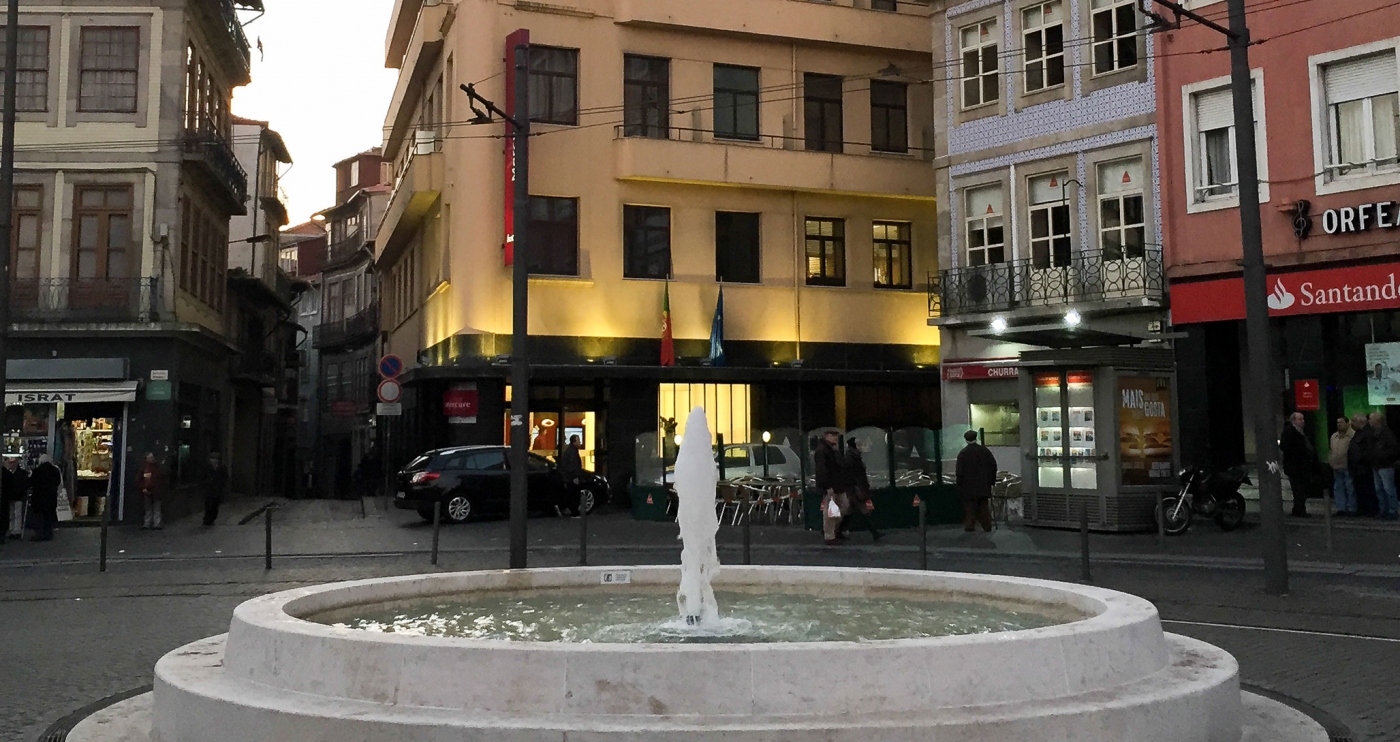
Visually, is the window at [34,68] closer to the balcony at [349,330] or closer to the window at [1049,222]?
the window at [1049,222]

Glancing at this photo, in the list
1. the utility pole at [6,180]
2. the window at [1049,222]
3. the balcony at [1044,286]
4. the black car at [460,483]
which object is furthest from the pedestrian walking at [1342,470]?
the utility pole at [6,180]

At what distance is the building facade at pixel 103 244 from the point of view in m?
28.5

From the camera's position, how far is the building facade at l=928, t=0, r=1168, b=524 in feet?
86.7

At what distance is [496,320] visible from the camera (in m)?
31.1

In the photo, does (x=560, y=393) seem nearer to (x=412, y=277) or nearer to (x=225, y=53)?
(x=412, y=277)

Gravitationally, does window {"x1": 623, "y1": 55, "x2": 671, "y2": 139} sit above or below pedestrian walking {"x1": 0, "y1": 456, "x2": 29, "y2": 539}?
above

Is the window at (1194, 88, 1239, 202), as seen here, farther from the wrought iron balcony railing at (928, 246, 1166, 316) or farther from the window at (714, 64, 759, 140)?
the window at (714, 64, 759, 140)

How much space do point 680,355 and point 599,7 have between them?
29.0 feet

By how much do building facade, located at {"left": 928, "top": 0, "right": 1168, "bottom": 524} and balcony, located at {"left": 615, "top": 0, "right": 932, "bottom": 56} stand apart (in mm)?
3398

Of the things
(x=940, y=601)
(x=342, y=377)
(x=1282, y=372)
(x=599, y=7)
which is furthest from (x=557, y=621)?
(x=342, y=377)

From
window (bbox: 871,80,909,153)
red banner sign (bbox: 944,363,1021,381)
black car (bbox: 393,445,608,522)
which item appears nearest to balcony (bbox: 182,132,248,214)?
black car (bbox: 393,445,608,522)

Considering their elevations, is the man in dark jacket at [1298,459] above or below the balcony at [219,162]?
below

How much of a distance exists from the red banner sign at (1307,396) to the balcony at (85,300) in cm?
2360

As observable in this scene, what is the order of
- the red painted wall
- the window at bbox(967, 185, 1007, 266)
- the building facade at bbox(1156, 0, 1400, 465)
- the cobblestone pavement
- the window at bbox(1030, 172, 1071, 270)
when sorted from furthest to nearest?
the window at bbox(967, 185, 1007, 266) < the window at bbox(1030, 172, 1071, 270) < the red painted wall < the building facade at bbox(1156, 0, 1400, 465) < the cobblestone pavement
